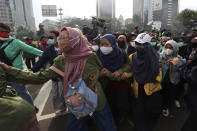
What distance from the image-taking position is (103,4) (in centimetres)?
8306

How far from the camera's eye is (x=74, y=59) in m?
1.58

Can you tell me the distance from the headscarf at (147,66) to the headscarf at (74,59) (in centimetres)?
97

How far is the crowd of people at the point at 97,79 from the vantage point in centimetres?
138

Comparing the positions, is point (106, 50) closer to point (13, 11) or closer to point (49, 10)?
point (49, 10)

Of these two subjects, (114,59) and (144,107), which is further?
(144,107)

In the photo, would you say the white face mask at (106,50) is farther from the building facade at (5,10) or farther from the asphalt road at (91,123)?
the building facade at (5,10)

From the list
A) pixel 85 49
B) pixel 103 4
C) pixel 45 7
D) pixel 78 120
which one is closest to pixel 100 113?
pixel 78 120

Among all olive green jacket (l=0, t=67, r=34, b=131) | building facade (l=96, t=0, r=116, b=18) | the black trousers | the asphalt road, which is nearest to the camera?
olive green jacket (l=0, t=67, r=34, b=131)

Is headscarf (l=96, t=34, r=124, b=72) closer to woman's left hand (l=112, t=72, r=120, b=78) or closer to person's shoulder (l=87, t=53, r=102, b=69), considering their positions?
woman's left hand (l=112, t=72, r=120, b=78)

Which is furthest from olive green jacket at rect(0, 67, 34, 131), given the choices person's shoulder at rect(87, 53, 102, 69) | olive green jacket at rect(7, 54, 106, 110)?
person's shoulder at rect(87, 53, 102, 69)

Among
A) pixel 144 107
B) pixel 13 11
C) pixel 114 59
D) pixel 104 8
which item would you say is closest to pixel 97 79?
pixel 114 59

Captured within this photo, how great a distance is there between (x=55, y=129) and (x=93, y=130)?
0.70 metres

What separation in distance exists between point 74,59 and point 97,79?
360 mm

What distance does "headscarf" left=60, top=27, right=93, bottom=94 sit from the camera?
61.2 inches
